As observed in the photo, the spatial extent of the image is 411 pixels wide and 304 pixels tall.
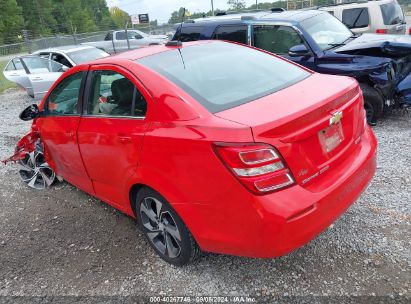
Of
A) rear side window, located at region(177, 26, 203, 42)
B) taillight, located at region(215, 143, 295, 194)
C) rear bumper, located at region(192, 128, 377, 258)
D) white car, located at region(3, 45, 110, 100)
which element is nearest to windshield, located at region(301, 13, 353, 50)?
rear side window, located at region(177, 26, 203, 42)

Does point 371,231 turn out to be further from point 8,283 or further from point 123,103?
point 8,283

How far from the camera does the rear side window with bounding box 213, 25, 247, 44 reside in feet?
22.1

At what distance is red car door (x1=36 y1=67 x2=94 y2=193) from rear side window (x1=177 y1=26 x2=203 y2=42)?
3781 mm

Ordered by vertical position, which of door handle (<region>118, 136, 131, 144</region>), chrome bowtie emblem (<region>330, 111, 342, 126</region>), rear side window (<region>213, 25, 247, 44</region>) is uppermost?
rear side window (<region>213, 25, 247, 44</region>)

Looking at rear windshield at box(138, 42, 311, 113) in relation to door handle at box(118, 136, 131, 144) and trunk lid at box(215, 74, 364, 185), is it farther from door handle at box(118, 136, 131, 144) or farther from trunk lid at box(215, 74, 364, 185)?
door handle at box(118, 136, 131, 144)

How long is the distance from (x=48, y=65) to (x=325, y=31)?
733 cm

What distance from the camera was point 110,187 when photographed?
3475 mm

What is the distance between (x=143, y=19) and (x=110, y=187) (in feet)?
93.0

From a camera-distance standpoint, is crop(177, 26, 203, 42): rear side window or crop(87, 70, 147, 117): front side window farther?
crop(177, 26, 203, 42): rear side window

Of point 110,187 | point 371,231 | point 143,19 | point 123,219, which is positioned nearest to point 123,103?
point 110,187

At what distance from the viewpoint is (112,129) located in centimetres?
314

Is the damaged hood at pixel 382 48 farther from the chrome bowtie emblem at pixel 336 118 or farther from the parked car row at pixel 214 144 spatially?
the chrome bowtie emblem at pixel 336 118

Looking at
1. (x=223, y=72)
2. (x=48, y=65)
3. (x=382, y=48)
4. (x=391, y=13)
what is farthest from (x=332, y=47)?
(x=48, y=65)

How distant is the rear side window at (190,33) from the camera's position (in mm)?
7320
